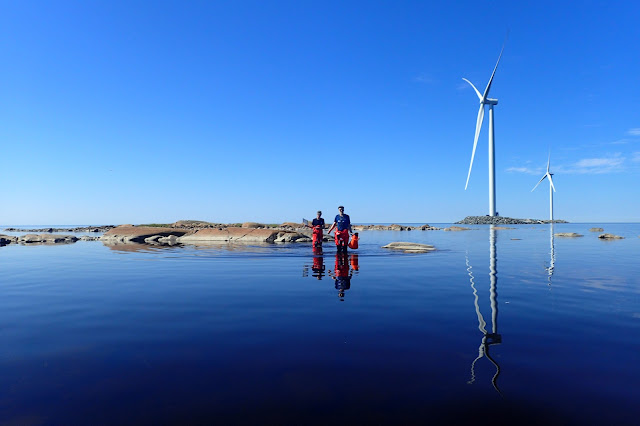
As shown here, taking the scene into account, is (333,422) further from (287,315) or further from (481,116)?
(481,116)

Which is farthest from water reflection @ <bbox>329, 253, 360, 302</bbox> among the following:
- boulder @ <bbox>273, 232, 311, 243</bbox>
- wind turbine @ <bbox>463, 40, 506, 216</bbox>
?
wind turbine @ <bbox>463, 40, 506, 216</bbox>

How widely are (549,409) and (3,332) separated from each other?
7.73m

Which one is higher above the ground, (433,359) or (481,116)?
(481,116)

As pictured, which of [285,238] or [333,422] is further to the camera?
[285,238]

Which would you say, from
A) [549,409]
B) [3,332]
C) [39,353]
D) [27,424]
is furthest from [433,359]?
[3,332]

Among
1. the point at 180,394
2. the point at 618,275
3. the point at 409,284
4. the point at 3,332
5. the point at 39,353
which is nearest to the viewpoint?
the point at 180,394

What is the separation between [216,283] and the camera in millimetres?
10844

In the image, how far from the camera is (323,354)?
15.8 feet

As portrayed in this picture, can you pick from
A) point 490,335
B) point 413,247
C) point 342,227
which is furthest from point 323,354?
point 413,247

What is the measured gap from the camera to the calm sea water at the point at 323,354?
345 centimetres

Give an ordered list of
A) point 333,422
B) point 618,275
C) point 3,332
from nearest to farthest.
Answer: point 333,422 < point 3,332 < point 618,275

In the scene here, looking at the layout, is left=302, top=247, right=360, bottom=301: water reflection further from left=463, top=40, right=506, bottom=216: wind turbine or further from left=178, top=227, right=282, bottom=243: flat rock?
left=463, top=40, right=506, bottom=216: wind turbine

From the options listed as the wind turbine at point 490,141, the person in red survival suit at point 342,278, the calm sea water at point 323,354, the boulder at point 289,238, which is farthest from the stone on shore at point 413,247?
the wind turbine at point 490,141

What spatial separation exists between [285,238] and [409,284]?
20709 millimetres
